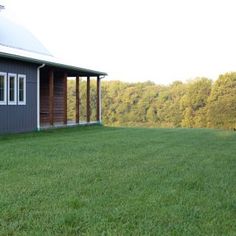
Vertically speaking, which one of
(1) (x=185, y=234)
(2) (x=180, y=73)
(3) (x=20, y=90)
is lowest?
(1) (x=185, y=234)

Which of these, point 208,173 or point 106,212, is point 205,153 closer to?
point 208,173

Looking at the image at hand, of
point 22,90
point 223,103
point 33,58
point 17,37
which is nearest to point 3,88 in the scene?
point 22,90

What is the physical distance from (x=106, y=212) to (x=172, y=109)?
45678mm

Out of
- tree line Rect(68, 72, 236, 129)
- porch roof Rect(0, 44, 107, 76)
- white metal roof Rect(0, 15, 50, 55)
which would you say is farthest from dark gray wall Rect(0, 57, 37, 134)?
tree line Rect(68, 72, 236, 129)

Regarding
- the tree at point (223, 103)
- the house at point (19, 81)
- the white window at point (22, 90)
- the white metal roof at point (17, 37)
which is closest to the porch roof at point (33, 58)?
the house at point (19, 81)

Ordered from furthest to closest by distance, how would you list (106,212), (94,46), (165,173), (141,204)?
(94,46), (165,173), (141,204), (106,212)

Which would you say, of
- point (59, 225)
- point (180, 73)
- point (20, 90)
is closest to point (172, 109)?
point (180, 73)

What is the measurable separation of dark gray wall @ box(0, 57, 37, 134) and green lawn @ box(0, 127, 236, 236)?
5.78 meters

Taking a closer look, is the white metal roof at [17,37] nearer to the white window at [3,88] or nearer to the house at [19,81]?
the house at [19,81]

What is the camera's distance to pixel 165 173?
24.9 feet

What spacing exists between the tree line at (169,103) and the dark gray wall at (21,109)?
26.9 meters

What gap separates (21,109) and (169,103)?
34.8 m

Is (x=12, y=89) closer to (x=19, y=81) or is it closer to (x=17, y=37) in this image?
(x=19, y=81)

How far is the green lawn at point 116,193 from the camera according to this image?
448cm
